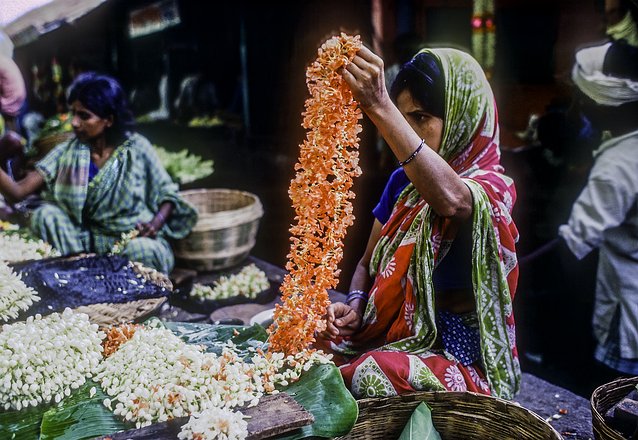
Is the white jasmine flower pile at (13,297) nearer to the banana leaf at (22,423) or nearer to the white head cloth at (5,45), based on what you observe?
the banana leaf at (22,423)

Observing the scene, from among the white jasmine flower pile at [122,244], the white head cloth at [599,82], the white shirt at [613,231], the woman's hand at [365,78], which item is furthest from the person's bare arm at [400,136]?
the white jasmine flower pile at [122,244]

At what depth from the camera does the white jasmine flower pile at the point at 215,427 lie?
179 cm

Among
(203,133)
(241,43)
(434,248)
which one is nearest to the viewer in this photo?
(434,248)

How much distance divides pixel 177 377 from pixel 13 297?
132 cm

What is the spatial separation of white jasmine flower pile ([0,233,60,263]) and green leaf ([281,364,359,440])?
3.00 m

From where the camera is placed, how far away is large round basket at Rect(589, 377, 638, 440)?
2400mm

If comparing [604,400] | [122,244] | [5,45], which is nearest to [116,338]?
[604,400]

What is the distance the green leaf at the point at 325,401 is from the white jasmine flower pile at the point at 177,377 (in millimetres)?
47

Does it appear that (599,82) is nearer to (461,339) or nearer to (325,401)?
(461,339)

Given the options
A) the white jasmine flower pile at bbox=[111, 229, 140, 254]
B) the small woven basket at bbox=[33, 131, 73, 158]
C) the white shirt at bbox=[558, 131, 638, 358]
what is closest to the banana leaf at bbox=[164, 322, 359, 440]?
the white shirt at bbox=[558, 131, 638, 358]

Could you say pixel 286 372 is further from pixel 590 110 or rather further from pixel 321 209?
pixel 590 110

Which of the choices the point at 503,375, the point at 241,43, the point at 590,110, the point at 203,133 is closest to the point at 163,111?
the point at 203,133

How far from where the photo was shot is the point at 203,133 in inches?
228

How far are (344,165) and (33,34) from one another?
16.6 feet
